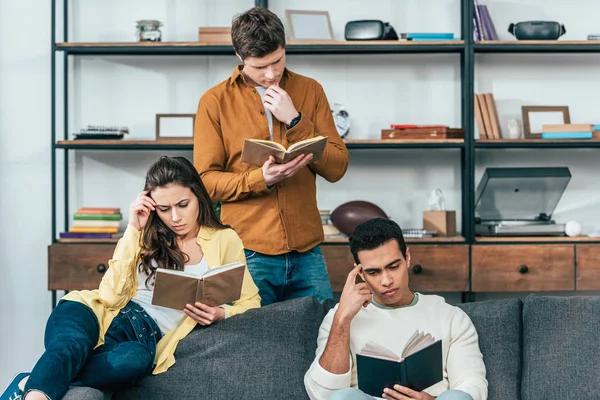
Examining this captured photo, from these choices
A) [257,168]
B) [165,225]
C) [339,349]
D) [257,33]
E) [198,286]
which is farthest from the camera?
[257,168]

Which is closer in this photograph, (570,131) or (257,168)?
(257,168)

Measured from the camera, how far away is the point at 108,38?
161 inches

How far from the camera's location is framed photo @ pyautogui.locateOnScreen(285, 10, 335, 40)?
149 inches

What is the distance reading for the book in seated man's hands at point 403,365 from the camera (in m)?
1.93

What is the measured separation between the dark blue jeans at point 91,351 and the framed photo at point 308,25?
1.88 meters

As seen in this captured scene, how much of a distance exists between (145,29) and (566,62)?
213 cm

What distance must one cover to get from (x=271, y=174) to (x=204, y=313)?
454mm

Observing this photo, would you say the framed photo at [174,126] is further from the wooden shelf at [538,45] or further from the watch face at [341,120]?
the wooden shelf at [538,45]

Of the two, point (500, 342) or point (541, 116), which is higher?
point (541, 116)

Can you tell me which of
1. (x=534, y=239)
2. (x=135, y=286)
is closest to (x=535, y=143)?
(x=534, y=239)

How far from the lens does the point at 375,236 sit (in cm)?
221

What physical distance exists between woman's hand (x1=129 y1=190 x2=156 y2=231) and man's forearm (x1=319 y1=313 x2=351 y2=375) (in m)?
0.65

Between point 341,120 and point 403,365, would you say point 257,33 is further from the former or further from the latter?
point 341,120

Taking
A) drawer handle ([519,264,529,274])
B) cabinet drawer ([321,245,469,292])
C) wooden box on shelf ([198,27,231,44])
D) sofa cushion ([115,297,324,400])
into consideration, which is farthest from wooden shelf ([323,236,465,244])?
sofa cushion ([115,297,324,400])
